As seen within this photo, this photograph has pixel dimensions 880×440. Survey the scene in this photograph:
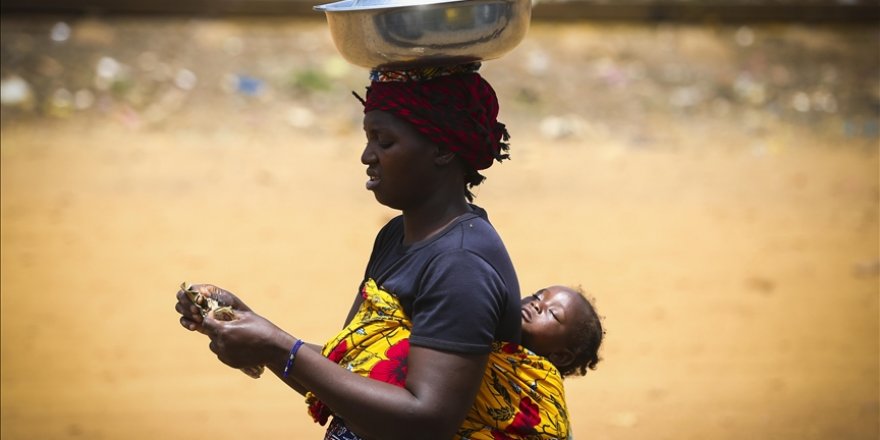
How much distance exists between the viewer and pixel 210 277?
23.2 ft

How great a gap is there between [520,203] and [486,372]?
6509 mm

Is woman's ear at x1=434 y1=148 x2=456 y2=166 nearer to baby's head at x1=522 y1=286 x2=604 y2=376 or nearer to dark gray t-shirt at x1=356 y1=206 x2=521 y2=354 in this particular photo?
dark gray t-shirt at x1=356 y1=206 x2=521 y2=354

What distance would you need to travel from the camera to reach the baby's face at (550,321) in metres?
2.67

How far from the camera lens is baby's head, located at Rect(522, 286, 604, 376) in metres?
2.67

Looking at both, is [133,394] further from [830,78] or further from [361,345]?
[830,78]

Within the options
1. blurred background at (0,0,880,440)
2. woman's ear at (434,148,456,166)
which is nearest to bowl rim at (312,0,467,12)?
woman's ear at (434,148,456,166)

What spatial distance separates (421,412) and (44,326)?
4.76 meters

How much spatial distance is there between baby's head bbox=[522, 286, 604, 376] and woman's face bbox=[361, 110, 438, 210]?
1.79 feet

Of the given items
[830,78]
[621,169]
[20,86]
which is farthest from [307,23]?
[830,78]

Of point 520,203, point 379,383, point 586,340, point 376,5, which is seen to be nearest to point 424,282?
point 379,383

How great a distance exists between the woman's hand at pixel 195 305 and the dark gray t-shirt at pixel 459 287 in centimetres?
31

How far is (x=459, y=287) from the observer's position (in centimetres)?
212

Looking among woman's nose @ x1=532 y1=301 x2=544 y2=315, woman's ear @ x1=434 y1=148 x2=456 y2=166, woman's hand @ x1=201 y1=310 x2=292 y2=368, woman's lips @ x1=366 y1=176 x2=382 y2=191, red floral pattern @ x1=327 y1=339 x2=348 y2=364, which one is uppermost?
woman's ear @ x1=434 y1=148 x2=456 y2=166

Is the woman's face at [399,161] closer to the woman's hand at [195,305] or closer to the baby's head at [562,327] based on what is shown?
the woman's hand at [195,305]
